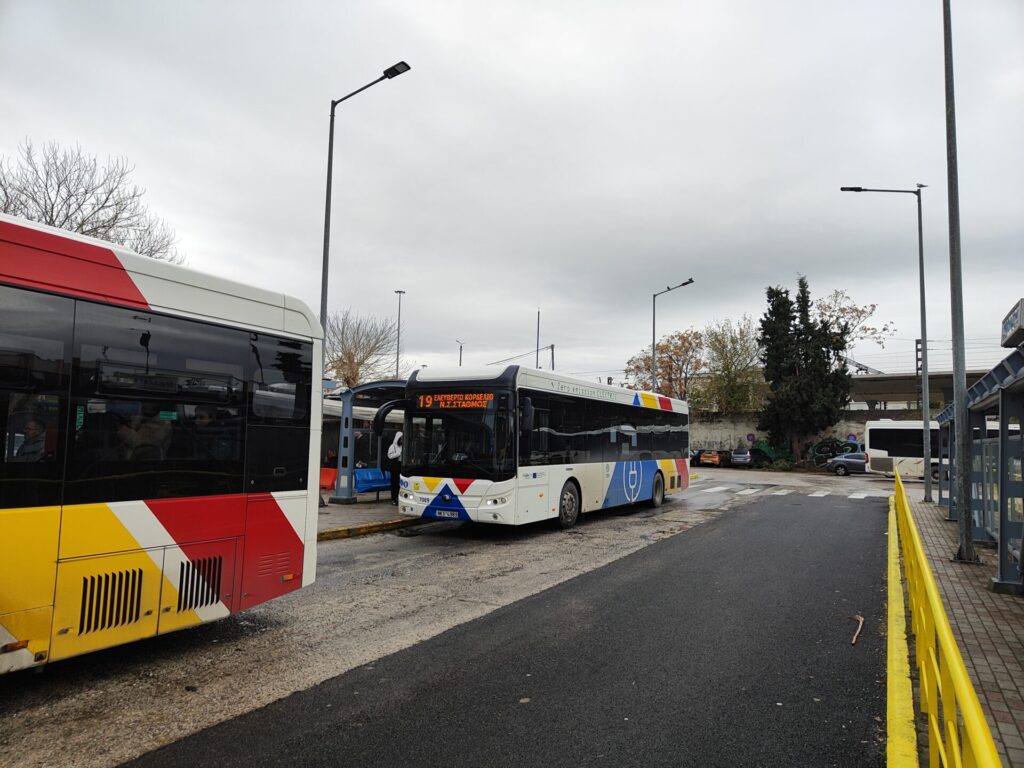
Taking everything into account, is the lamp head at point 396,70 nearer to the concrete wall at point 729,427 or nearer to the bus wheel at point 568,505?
the bus wheel at point 568,505

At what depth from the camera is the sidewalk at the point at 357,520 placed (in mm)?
11875

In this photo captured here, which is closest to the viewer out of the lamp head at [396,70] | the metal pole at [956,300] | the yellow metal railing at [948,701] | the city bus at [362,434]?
the yellow metal railing at [948,701]

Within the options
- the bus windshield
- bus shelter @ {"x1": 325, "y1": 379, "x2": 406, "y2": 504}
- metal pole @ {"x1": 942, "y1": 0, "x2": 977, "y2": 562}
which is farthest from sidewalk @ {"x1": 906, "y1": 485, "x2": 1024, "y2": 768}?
bus shelter @ {"x1": 325, "y1": 379, "x2": 406, "y2": 504}

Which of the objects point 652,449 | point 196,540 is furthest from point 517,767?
point 652,449

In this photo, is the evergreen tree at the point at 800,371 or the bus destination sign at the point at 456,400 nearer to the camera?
the bus destination sign at the point at 456,400

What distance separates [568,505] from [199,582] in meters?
8.83

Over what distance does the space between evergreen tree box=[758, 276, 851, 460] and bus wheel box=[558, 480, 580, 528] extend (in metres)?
31.9

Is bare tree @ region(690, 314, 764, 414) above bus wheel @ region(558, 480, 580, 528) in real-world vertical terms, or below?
above

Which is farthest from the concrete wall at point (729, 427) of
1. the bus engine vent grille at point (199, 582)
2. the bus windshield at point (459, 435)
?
the bus engine vent grille at point (199, 582)

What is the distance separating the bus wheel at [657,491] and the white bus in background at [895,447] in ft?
70.9

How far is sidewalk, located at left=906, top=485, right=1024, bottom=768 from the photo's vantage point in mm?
4129

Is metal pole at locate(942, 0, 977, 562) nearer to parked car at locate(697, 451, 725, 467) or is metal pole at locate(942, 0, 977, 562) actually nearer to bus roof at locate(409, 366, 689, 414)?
bus roof at locate(409, 366, 689, 414)

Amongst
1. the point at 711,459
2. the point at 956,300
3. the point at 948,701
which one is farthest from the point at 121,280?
the point at 711,459

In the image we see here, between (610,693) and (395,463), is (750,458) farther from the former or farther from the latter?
(610,693)
